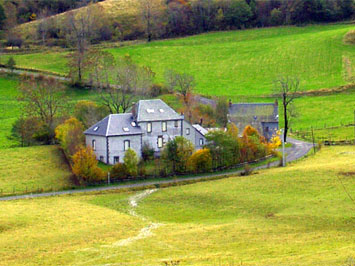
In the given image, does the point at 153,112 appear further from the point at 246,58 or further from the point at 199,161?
the point at 246,58

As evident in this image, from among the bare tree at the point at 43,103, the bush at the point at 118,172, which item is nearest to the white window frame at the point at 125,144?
the bush at the point at 118,172

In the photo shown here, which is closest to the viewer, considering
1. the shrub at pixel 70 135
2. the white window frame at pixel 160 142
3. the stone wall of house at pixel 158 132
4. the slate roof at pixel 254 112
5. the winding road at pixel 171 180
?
the winding road at pixel 171 180

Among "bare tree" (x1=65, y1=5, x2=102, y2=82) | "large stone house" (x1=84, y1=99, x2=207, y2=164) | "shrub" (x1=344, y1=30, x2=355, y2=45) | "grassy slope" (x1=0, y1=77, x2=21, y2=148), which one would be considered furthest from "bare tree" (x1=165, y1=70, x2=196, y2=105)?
"shrub" (x1=344, y1=30, x2=355, y2=45)

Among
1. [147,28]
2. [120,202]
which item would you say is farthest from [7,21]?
[120,202]

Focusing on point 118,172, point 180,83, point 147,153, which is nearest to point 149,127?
point 147,153

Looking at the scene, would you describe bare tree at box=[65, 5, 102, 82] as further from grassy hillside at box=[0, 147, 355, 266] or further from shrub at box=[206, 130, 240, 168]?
grassy hillside at box=[0, 147, 355, 266]

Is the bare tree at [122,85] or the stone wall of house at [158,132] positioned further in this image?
the bare tree at [122,85]

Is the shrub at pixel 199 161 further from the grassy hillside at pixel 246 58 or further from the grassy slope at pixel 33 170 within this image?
the grassy hillside at pixel 246 58
